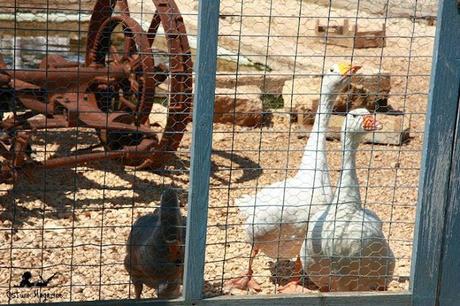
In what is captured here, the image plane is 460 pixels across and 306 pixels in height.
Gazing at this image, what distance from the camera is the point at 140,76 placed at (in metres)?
6.70

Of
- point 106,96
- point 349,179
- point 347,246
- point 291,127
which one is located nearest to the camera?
point 347,246

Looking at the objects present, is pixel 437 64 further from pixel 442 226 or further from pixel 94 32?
pixel 94 32

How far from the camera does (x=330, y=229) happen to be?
453 centimetres

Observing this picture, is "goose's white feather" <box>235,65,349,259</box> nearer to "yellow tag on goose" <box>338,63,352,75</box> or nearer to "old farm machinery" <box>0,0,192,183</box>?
"yellow tag on goose" <box>338,63,352,75</box>

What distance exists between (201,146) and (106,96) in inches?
83.1

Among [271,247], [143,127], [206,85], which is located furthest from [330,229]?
[143,127]

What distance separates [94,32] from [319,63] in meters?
2.96

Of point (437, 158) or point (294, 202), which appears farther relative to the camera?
point (294, 202)

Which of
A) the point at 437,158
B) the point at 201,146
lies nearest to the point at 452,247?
the point at 437,158

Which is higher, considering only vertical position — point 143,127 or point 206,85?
point 206,85

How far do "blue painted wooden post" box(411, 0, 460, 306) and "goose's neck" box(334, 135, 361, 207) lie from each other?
2.09ft

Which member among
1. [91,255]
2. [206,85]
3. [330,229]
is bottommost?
[91,255]

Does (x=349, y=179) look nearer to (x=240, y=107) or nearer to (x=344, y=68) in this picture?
(x=344, y=68)

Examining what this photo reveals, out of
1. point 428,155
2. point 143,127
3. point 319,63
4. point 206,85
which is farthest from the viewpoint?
point 319,63
